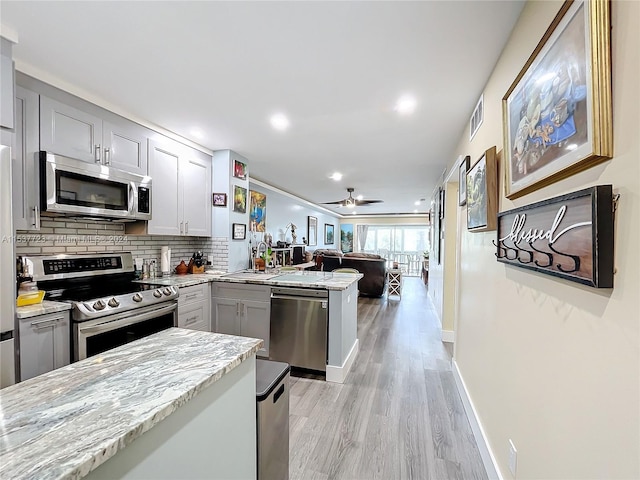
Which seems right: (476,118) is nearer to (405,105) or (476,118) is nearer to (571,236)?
(405,105)

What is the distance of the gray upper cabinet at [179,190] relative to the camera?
2.90m

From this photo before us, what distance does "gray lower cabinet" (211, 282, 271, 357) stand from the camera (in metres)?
3.02


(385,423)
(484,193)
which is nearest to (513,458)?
(385,423)

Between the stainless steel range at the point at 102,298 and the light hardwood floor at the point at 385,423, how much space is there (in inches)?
54.9

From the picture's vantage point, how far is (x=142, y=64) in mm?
1845

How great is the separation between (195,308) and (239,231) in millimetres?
1169

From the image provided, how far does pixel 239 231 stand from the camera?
3.78m

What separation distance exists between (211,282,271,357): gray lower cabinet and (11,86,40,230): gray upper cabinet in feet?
5.49

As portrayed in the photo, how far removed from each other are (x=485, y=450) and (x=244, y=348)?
1.66 meters

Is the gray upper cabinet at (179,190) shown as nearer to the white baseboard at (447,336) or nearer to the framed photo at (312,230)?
the white baseboard at (447,336)

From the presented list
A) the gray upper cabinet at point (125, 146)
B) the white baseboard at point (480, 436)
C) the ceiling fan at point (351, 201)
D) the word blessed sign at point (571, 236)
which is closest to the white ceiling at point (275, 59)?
the gray upper cabinet at point (125, 146)

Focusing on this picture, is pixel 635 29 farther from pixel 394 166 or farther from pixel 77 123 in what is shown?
pixel 394 166

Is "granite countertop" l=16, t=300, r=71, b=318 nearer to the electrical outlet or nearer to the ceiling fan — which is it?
the electrical outlet

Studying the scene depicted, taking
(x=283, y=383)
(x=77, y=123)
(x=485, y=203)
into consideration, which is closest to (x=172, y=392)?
(x=283, y=383)
